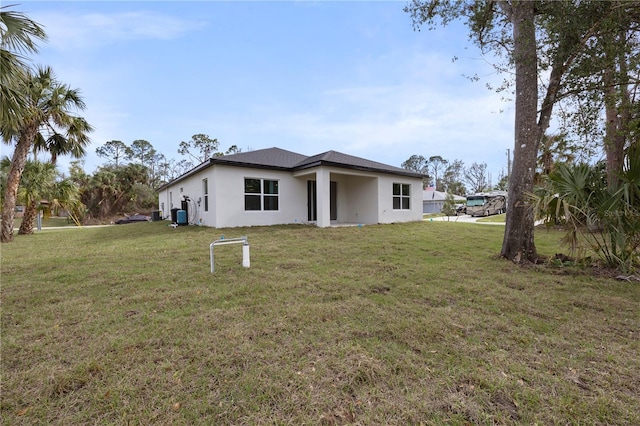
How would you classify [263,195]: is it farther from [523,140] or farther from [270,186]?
[523,140]

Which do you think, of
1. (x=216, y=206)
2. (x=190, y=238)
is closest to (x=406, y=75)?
(x=216, y=206)

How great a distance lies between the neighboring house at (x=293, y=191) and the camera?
11688 mm

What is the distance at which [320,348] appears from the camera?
2.55 metres

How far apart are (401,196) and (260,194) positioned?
7931 mm

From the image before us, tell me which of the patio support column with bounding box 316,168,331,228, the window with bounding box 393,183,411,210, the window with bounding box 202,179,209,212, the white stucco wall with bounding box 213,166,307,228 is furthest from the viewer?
the window with bounding box 393,183,411,210

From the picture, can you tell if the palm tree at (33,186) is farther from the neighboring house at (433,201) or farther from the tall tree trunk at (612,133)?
the neighboring house at (433,201)

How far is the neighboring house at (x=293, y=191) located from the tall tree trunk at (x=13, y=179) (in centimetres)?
582

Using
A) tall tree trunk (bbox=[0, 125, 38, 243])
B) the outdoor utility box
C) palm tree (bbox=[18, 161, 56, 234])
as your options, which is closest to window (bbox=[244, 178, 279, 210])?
the outdoor utility box

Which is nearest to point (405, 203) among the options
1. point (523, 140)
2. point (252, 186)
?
point (252, 186)

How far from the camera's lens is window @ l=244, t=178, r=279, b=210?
40.0 feet

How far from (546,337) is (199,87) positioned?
1609cm

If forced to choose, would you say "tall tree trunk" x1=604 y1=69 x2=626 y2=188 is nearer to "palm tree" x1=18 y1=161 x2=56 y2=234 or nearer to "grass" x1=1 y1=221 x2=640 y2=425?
"grass" x1=1 y1=221 x2=640 y2=425

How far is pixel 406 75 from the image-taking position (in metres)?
10.8

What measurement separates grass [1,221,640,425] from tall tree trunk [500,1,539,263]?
41.9 inches
